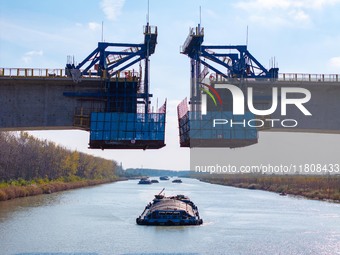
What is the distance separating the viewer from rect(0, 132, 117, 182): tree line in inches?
3915

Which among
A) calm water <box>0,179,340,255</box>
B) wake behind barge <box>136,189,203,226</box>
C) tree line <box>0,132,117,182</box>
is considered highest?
tree line <box>0,132,117,182</box>

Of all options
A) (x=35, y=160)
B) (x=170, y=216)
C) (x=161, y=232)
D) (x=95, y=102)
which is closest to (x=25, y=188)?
(x=35, y=160)

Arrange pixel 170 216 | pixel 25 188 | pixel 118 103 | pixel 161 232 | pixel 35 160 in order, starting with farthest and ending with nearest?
pixel 35 160 < pixel 25 188 < pixel 170 216 < pixel 161 232 < pixel 118 103

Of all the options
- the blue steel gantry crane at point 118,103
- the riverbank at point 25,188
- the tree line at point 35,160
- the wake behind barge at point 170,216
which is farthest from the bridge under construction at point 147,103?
the tree line at point 35,160

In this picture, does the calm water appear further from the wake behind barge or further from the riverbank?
the riverbank

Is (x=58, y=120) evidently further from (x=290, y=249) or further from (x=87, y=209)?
(x=87, y=209)

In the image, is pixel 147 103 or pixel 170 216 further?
pixel 170 216

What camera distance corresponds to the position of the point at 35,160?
384 ft

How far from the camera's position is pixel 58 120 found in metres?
35.3

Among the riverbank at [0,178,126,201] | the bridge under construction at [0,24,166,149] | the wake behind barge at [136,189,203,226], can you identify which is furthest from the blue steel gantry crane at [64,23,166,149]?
the riverbank at [0,178,126,201]

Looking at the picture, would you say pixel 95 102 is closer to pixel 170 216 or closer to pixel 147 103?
pixel 147 103

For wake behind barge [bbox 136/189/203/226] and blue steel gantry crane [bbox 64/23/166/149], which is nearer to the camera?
blue steel gantry crane [bbox 64/23/166/149]

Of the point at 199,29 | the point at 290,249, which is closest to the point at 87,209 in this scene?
the point at 290,249

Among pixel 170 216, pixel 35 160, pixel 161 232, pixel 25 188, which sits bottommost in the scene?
pixel 161 232
